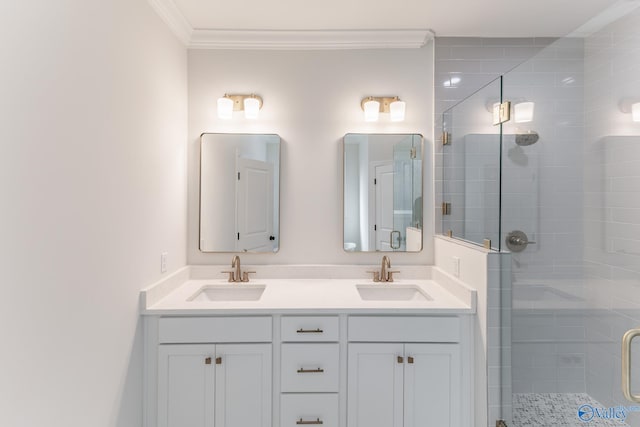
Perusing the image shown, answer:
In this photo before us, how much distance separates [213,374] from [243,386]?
0.17 metres

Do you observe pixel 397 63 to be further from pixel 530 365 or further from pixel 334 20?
pixel 530 365

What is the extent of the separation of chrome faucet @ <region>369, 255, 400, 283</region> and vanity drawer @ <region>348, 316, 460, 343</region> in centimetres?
54

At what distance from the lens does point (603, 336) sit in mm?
1468

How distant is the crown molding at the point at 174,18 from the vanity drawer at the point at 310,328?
180 centimetres

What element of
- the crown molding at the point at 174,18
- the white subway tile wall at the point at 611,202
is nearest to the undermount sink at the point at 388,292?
the white subway tile wall at the point at 611,202

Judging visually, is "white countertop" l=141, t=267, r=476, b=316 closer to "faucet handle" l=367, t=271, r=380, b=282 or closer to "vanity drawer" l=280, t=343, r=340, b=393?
"faucet handle" l=367, t=271, r=380, b=282

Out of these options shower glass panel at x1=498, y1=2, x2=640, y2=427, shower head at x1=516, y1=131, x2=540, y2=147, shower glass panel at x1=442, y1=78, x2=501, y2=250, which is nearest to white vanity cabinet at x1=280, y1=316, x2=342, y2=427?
shower glass panel at x1=498, y1=2, x2=640, y2=427

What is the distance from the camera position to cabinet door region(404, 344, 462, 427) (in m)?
1.86

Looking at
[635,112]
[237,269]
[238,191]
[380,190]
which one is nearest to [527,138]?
[635,112]

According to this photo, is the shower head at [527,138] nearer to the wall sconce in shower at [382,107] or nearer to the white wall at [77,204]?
the wall sconce in shower at [382,107]

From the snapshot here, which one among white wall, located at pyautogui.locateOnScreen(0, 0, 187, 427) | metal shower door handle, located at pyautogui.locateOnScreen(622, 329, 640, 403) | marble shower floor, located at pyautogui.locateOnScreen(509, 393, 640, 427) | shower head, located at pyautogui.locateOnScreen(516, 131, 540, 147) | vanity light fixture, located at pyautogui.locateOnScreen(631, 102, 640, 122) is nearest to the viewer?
white wall, located at pyautogui.locateOnScreen(0, 0, 187, 427)

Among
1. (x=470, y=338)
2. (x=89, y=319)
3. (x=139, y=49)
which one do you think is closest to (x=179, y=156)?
(x=139, y=49)

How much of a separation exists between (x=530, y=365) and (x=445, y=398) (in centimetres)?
45

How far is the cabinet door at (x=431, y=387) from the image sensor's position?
1861 mm
